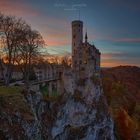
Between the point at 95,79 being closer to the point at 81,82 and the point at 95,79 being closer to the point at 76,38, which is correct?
the point at 81,82

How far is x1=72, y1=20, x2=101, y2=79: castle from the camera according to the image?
54.0 m

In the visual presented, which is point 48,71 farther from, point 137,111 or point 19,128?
point 19,128

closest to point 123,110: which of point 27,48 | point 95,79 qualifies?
point 95,79

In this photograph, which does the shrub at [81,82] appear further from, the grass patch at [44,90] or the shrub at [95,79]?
the grass patch at [44,90]

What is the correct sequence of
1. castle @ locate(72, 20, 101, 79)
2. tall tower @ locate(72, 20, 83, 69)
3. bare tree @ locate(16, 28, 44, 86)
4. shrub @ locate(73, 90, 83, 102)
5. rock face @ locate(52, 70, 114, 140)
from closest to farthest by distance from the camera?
bare tree @ locate(16, 28, 44, 86) → rock face @ locate(52, 70, 114, 140) → shrub @ locate(73, 90, 83, 102) → castle @ locate(72, 20, 101, 79) → tall tower @ locate(72, 20, 83, 69)

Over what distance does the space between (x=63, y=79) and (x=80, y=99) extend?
6348 mm

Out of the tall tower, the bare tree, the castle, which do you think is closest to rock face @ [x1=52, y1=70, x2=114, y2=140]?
the castle

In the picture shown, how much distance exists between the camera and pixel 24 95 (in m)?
32.7

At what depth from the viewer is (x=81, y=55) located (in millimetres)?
56594

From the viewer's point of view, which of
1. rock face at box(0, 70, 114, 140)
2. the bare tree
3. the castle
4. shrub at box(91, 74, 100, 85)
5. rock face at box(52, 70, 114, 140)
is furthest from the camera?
shrub at box(91, 74, 100, 85)

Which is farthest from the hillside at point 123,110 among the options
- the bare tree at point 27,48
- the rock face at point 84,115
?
the bare tree at point 27,48

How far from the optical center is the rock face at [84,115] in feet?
145

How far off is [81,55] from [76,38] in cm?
412

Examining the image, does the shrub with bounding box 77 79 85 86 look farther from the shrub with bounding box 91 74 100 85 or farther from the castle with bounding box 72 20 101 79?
the shrub with bounding box 91 74 100 85
